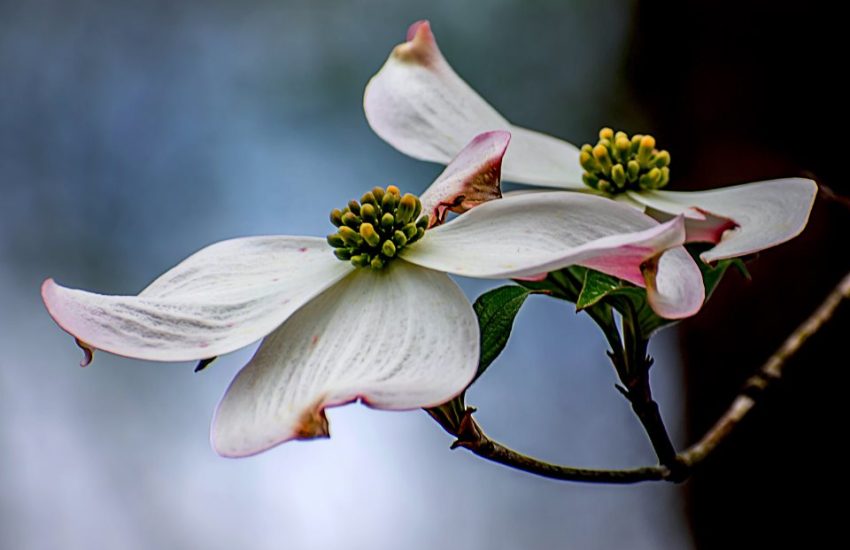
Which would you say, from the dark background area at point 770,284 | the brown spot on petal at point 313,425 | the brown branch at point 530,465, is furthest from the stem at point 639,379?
the dark background area at point 770,284

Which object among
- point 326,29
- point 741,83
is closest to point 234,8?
point 326,29

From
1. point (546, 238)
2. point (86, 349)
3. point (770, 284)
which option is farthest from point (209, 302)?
point (770, 284)

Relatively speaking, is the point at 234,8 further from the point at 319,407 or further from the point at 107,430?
the point at 319,407

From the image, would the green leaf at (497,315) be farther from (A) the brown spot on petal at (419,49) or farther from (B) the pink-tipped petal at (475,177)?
(A) the brown spot on petal at (419,49)

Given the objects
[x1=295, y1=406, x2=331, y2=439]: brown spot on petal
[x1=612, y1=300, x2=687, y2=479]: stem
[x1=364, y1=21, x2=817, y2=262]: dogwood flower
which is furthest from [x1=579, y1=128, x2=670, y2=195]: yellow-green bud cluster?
[x1=295, y1=406, x2=331, y2=439]: brown spot on petal

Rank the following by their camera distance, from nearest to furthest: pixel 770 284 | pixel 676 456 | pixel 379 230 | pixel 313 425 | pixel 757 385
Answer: pixel 313 425 → pixel 379 230 → pixel 676 456 → pixel 757 385 → pixel 770 284

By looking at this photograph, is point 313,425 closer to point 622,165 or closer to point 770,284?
point 622,165
